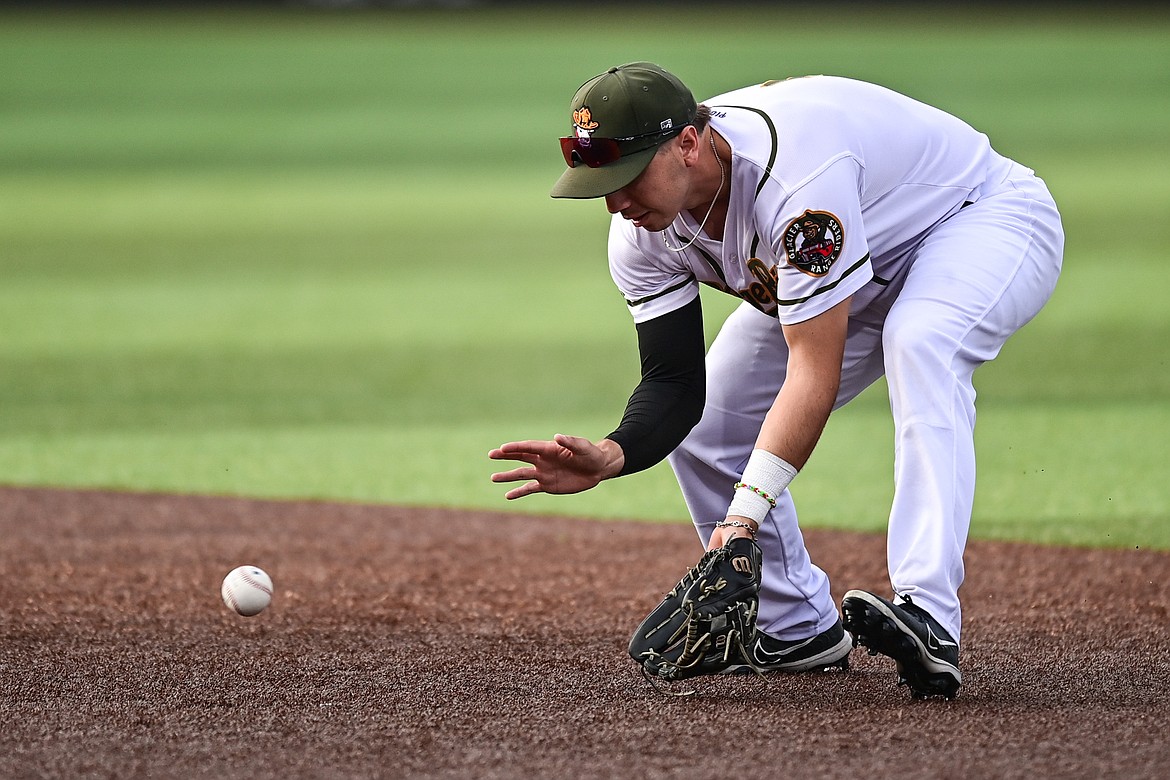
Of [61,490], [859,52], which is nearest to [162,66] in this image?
[859,52]

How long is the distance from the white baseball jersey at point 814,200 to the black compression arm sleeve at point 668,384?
58 millimetres

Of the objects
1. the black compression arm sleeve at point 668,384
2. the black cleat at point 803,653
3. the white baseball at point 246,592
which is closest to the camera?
the black compression arm sleeve at point 668,384

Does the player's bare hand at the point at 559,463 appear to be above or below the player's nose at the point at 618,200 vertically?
below

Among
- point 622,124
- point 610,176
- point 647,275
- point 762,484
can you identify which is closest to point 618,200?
point 610,176

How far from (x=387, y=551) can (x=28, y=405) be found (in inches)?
147

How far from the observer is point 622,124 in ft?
11.2

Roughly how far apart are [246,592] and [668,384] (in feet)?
5.03

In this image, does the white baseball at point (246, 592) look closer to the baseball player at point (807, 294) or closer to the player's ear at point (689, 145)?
the baseball player at point (807, 294)

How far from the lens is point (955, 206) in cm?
380

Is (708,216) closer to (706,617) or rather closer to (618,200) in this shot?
(618,200)

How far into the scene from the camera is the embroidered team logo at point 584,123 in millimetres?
3449

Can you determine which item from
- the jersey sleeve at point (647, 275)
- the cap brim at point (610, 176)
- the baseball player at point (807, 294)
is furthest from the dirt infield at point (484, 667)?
the cap brim at point (610, 176)

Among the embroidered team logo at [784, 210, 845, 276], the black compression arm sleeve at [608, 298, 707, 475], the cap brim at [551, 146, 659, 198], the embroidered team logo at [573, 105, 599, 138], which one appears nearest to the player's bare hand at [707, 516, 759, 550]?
the black compression arm sleeve at [608, 298, 707, 475]

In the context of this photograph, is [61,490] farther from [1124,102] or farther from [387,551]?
[1124,102]
